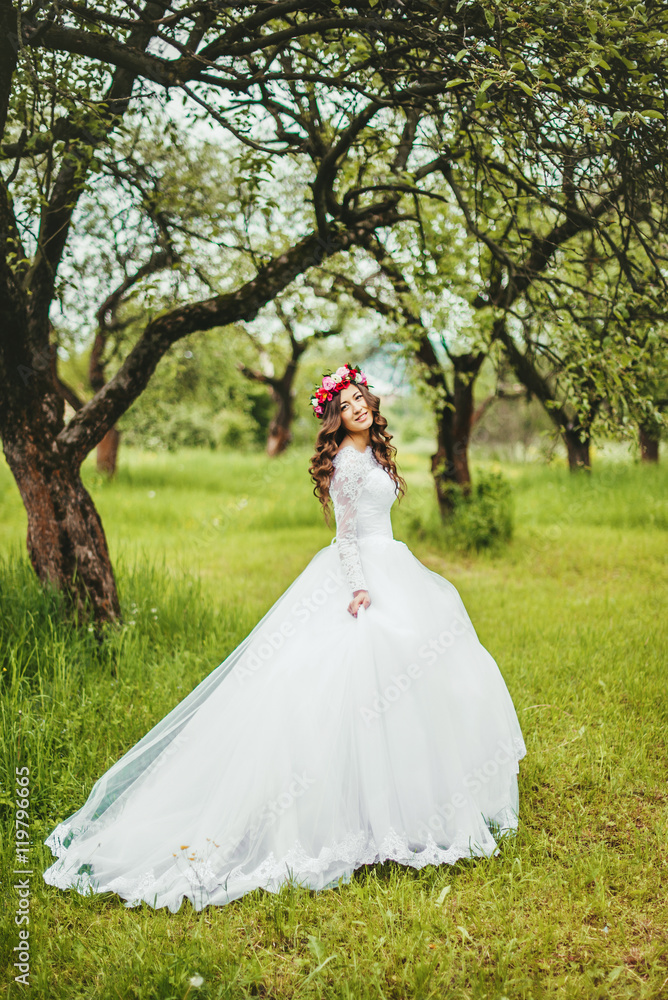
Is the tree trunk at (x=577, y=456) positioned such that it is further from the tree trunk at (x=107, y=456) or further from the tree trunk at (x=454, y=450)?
the tree trunk at (x=107, y=456)

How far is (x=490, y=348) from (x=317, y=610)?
3.61m

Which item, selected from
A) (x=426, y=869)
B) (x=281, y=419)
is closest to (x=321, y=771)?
(x=426, y=869)

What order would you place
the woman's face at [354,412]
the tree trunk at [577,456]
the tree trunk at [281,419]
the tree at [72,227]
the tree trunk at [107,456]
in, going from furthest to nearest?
the tree trunk at [281,419]
the tree trunk at [107,456]
the tree trunk at [577,456]
the tree at [72,227]
the woman's face at [354,412]

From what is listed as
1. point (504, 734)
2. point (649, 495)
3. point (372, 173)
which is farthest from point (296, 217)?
point (504, 734)

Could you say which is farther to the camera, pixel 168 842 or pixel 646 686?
pixel 646 686

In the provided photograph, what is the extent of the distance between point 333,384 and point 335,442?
35 centimetres

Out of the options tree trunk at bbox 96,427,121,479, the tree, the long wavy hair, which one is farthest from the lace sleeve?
tree trunk at bbox 96,427,121,479

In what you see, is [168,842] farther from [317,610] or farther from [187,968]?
[317,610]

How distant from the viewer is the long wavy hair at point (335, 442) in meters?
3.70

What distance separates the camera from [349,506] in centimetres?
352

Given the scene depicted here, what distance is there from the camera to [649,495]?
Result: 11.8m

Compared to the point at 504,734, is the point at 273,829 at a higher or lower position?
lower

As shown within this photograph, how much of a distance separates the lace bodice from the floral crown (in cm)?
33

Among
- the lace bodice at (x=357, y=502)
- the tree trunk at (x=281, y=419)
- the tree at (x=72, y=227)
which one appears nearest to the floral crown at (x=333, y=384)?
the lace bodice at (x=357, y=502)
